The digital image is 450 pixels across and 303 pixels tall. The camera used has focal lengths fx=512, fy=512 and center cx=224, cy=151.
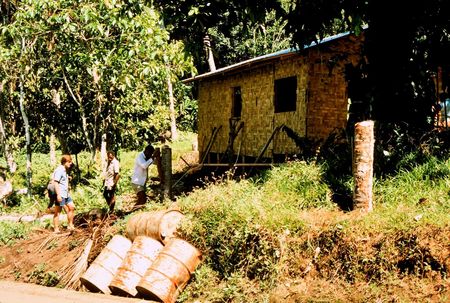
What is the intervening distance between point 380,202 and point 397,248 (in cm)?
187

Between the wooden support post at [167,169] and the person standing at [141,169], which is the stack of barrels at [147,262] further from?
the person standing at [141,169]

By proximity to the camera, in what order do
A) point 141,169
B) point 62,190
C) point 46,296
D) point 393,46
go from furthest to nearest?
1. point 141,169
2. point 62,190
3. point 393,46
4. point 46,296

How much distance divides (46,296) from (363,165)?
5563 millimetres

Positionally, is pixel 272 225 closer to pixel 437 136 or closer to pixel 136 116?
pixel 437 136

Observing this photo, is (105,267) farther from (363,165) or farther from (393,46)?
(393,46)

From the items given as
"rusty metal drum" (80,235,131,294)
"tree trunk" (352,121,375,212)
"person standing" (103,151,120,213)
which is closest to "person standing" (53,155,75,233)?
"person standing" (103,151,120,213)

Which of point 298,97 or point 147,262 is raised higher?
point 298,97

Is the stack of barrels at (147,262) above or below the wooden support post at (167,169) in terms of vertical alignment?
below

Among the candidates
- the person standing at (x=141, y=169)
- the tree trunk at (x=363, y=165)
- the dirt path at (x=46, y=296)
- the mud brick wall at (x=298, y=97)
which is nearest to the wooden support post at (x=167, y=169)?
the person standing at (x=141, y=169)

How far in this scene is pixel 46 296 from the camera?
8.38 metres

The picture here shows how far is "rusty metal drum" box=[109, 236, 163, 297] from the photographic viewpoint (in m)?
8.11

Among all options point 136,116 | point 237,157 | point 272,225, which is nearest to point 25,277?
point 272,225

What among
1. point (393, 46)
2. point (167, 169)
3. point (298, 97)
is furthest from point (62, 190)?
point (393, 46)

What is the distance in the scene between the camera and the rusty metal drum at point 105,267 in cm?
848
